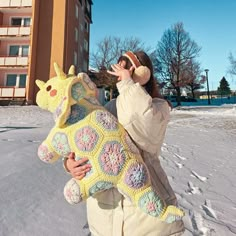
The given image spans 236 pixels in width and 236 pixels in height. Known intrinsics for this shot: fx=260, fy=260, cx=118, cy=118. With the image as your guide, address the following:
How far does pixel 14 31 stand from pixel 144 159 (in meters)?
24.8

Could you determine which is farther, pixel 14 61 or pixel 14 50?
pixel 14 50

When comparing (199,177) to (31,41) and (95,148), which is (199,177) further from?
(31,41)

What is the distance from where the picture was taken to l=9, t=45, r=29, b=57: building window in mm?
23438

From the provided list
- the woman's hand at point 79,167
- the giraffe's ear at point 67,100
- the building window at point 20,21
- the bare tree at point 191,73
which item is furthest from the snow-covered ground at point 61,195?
the bare tree at point 191,73

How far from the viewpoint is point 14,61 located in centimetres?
2248

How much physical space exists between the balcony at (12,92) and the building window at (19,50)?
11.8 ft

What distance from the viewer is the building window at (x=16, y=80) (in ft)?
75.0

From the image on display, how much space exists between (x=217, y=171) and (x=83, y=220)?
3.33 meters

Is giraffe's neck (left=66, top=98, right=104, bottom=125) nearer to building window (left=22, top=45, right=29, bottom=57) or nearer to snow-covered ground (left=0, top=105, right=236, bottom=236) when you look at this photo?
snow-covered ground (left=0, top=105, right=236, bottom=236)

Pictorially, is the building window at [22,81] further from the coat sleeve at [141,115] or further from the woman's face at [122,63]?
the coat sleeve at [141,115]

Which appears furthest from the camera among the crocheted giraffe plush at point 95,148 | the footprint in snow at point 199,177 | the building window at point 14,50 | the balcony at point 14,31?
the building window at point 14,50

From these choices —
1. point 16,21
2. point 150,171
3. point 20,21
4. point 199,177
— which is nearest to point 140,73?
point 150,171

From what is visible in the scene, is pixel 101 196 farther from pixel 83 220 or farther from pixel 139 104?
pixel 83 220

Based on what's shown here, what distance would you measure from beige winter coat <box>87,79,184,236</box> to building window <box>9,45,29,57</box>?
2420 cm
